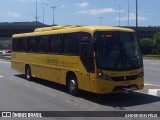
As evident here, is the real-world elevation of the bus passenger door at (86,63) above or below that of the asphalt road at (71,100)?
above

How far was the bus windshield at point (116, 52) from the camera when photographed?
41.7ft

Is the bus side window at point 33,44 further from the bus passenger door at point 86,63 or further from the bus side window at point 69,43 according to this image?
the bus passenger door at point 86,63

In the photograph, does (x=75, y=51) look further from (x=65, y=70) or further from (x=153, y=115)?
(x=153, y=115)

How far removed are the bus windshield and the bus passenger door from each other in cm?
35

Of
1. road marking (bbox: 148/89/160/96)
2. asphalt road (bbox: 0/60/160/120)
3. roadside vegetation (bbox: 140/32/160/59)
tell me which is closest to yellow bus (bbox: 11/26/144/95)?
asphalt road (bbox: 0/60/160/120)

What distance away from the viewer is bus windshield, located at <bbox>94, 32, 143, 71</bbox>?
1270 cm

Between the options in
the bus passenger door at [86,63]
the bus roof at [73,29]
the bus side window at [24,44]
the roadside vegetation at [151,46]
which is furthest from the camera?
the roadside vegetation at [151,46]

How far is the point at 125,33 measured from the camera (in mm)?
13461

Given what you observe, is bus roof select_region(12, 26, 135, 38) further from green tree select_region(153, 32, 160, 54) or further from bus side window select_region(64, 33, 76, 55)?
green tree select_region(153, 32, 160, 54)

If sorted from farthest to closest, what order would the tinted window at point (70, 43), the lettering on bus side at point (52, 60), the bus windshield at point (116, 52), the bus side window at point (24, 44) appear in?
the bus side window at point (24, 44)
the lettering on bus side at point (52, 60)
the tinted window at point (70, 43)
the bus windshield at point (116, 52)

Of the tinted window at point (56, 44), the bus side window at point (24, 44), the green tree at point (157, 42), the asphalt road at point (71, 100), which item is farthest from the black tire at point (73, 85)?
the green tree at point (157, 42)

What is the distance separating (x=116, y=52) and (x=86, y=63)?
1.12m

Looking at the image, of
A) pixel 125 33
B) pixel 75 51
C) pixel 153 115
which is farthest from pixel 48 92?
pixel 153 115

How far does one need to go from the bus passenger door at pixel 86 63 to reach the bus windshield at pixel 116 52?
1.14 ft
